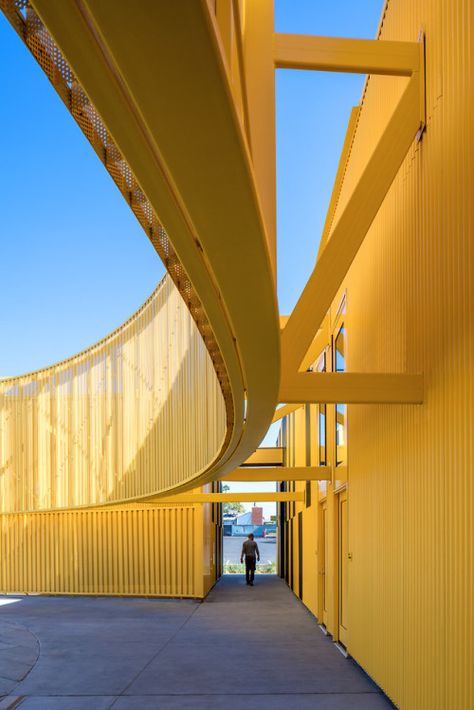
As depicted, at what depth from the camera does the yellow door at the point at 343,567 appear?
40.0 feet

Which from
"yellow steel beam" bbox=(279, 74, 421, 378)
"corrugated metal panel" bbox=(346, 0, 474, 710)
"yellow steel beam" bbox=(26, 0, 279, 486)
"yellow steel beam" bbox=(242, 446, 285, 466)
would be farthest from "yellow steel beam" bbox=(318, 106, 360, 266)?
"yellow steel beam" bbox=(242, 446, 285, 466)

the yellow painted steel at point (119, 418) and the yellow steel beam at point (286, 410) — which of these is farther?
the yellow steel beam at point (286, 410)

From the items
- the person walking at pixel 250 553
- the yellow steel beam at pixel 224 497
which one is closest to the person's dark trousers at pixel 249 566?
the person walking at pixel 250 553

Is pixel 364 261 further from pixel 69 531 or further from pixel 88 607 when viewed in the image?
pixel 69 531

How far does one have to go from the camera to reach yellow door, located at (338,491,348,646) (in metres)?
12.2

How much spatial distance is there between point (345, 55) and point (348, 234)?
1887 mm

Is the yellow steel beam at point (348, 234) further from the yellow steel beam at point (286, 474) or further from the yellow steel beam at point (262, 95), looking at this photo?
the yellow steel beam at point (286, 474)

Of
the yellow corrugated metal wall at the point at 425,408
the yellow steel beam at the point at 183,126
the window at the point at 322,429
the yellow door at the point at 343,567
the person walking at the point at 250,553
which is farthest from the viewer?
the person walking at the point at 250,553

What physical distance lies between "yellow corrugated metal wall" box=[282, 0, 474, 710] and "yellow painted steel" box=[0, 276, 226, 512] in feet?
6.93

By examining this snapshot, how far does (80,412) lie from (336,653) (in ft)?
27.6

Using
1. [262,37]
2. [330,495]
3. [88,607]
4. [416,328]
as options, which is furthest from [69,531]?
[262,37]

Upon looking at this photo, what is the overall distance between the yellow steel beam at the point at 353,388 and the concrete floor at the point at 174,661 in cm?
323

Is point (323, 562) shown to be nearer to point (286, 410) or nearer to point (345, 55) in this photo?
point (286, 410)

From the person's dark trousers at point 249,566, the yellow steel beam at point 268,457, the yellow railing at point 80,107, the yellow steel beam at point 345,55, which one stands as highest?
the yellow steel beam at point 345,55
